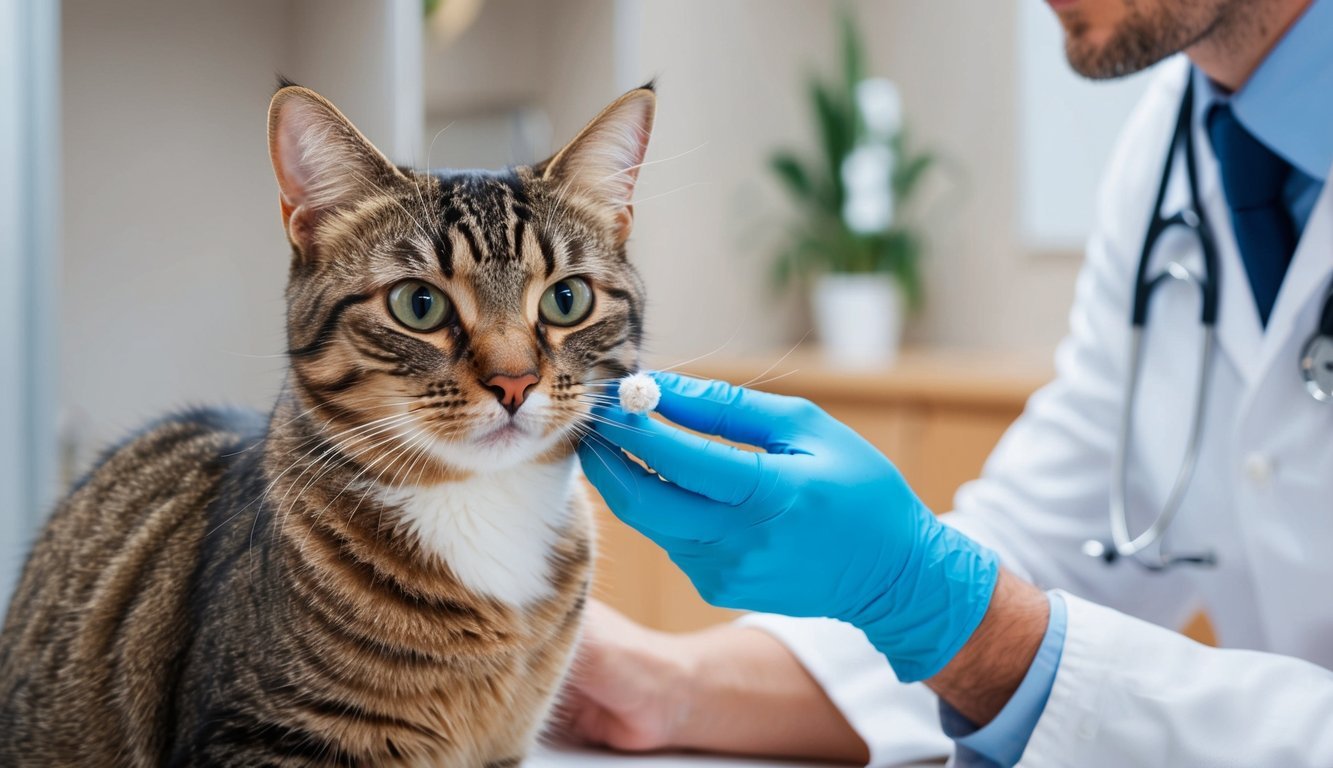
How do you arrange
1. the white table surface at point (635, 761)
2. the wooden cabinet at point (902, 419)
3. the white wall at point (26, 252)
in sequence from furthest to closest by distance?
the wooden cabinet at point (902, 419)
the white wall at point (26, 252)
the white table surface at point (635, 761)

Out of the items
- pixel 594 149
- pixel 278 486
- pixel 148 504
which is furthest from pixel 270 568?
pixel 594 149

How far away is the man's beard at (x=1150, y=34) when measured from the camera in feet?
3.76

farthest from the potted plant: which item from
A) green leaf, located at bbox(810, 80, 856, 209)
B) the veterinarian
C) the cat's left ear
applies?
the cat's left ear

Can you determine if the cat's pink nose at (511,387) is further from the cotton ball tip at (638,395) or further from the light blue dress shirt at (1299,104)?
the light blue dress shirt at (1299,104)

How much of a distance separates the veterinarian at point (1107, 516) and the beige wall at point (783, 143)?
66.6 inches

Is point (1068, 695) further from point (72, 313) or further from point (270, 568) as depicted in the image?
point (72, 313)

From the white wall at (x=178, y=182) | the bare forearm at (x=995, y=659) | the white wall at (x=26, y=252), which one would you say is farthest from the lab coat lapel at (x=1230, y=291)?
the white wall at (x=26, y=252)

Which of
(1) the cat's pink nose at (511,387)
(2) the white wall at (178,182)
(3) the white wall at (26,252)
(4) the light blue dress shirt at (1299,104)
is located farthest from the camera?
(3) the white wall at (26,252)

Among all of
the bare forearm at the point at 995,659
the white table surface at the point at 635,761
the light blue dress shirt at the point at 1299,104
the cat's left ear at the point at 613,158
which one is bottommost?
the white table surface at the point at 635,761

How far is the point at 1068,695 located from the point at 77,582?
828 millimetres

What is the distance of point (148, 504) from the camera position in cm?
97

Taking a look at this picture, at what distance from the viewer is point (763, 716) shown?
1.09 meters

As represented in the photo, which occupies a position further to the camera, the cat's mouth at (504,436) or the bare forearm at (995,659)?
the bare forearm at (995,659)

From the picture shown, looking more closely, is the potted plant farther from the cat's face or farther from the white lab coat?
the cat's face
